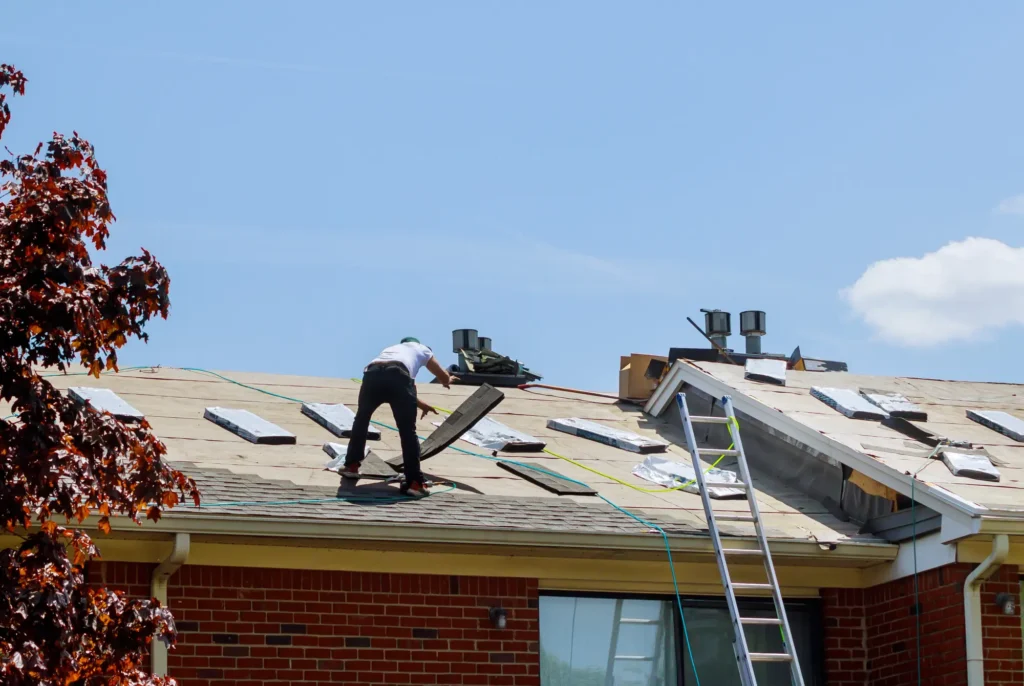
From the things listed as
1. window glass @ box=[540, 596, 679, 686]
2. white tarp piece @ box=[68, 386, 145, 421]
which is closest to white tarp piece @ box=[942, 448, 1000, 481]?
window glass @ box=[540, 596, 679, 686]

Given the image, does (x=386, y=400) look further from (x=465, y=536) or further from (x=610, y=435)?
(x=610, y=435)

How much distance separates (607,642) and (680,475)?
1708 mm

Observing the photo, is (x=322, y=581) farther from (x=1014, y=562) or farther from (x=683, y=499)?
(x=1014, y=562)

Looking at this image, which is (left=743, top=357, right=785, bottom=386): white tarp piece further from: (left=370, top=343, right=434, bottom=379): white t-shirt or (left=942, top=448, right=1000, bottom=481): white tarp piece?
(left=370, top=343, right=434, bottom=379): white t-shirt

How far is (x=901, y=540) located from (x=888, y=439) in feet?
4.38

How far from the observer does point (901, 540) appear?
31.6 feet

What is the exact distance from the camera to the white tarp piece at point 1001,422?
11430 millimetres

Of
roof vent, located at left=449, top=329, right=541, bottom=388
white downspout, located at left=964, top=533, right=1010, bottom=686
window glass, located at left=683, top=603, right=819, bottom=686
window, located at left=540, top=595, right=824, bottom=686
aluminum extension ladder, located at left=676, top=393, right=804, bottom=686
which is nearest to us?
aluminum extension ladder, located at left=676, top=393, right=804, bottom=686

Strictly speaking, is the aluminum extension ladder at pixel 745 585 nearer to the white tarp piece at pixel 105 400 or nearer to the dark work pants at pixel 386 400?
the dark work pants at pixel 386 400

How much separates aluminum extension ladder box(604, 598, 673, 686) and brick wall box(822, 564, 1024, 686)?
49.1 inches

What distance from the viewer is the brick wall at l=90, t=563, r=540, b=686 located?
8336 mm

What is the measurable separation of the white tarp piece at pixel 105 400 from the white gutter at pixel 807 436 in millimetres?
4747

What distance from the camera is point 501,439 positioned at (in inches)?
436

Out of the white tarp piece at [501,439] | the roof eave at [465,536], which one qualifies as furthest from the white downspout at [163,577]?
the white tarp piece at [501,439]
